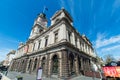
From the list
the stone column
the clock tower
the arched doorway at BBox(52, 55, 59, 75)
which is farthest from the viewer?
the clock tower

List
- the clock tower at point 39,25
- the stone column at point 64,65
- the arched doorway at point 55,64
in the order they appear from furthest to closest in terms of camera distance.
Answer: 1. the clock tower at point 39,25
2. the arched doorway at point 55,64
3. the stone column at point 64,65

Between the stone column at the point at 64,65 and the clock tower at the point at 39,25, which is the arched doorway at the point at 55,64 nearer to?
the stone column at the point at 64,65

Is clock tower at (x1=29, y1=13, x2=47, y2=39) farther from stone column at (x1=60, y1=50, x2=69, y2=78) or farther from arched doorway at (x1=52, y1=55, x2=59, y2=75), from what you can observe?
stone column at (x1=60, y1=50, x2=69, y2=78)

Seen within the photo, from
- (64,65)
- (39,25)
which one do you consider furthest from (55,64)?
(39,25)

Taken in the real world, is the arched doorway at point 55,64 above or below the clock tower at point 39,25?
below

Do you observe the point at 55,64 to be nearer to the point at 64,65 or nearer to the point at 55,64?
the point at 55,64

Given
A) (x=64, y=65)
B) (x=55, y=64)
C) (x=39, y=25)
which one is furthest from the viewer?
(x=39, y=25)

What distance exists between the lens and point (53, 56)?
15.9 m

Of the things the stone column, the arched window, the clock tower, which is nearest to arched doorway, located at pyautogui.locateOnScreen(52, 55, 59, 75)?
the arched window

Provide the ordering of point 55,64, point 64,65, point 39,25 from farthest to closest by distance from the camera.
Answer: point 39,25 → point 55,64 → point 64,65

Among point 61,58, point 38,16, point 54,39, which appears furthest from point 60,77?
point 38,16

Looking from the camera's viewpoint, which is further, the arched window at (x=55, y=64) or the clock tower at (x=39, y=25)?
the clock tower at (x=39, y=25)

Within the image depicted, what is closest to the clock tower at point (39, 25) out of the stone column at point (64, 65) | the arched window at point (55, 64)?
the arched window at point (55, 64)

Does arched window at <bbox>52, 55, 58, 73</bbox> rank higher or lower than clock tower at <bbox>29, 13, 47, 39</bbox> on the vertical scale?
lower
